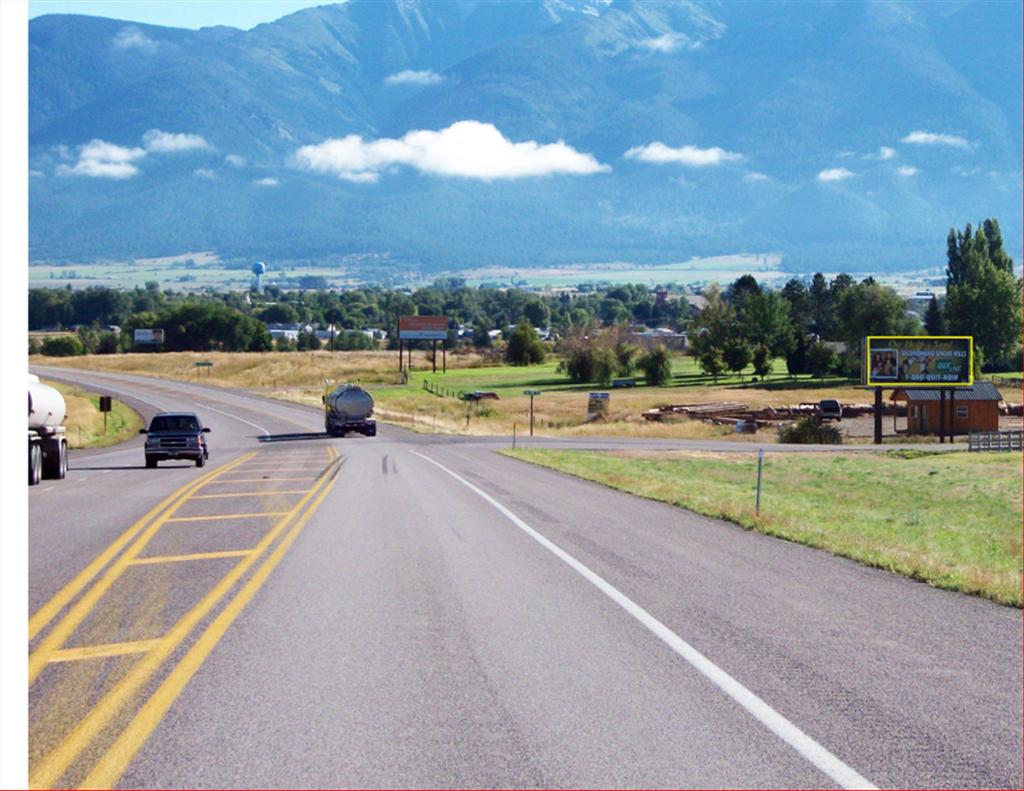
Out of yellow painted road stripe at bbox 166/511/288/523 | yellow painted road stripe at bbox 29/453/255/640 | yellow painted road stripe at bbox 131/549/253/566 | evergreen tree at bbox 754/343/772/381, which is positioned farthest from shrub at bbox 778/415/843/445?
yellow painted road stripe at bbox 131/549/253/566

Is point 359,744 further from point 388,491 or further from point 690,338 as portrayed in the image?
point 690,338

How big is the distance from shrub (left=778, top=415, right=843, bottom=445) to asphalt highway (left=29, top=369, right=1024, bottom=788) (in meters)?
61.8

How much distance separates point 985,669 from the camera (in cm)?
952

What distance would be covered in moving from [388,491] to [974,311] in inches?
4208

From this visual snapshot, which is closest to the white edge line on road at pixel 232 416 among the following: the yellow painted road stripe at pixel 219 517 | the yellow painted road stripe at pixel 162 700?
the yellow painted road stripe at pixel 219 517

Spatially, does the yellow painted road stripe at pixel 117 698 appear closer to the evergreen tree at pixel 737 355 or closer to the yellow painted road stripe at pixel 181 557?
the yellow painted road stripe at pixel 181 557

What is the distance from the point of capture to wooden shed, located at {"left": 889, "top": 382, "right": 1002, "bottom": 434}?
82.7 metres

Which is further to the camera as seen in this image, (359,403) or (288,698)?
(359,403)

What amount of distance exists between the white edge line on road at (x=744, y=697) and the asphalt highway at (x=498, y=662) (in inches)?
1.1

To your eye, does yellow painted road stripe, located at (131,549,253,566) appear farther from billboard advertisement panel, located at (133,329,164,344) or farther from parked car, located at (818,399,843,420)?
billboard advertisement panel, located at (133,329,164,344)

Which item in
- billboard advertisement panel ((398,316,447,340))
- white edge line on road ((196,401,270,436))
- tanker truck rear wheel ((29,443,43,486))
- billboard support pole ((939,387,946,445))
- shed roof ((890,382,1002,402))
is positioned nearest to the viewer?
tanker truck rear wheel ((29,443,43,486))

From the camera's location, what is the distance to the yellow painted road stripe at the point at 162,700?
6.64 m

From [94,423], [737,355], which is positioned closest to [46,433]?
[94,423]

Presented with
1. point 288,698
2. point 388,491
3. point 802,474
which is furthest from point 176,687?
point 802,474
